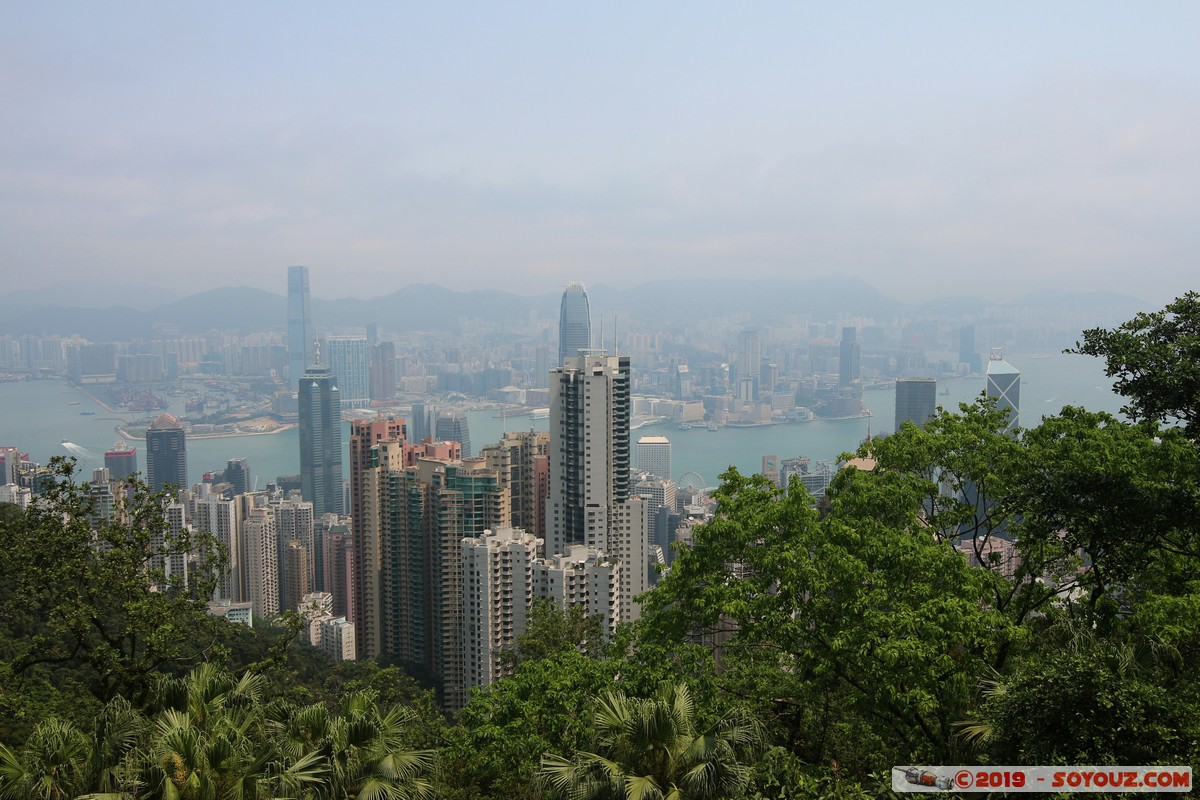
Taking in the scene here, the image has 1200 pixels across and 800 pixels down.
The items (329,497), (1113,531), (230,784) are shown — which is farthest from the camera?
(329,497)

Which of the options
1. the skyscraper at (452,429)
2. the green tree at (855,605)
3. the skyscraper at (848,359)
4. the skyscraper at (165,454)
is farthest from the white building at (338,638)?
the skyscraper at (848,359)

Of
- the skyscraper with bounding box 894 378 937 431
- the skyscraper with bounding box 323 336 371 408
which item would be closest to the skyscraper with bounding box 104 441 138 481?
the skyscraper with bounding box 323 336 371 408

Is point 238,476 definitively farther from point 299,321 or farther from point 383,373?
point 299,321

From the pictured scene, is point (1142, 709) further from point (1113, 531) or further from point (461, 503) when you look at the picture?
point (461, 503)

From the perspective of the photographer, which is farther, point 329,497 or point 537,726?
point 329,497

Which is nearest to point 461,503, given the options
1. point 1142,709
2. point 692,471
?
point 1142,709

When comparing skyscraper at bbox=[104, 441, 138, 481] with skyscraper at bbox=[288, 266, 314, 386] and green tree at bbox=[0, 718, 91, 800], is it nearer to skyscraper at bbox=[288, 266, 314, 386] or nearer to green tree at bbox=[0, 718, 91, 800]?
skyscraper at bbox=[288, 266, 314, 386]
